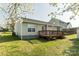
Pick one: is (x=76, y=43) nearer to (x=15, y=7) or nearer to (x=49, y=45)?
(x=49, y=45)

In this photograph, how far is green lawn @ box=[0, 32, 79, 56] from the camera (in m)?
2.25

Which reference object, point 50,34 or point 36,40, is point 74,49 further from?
point 36,40

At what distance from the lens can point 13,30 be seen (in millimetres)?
2248

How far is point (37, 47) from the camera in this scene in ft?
7.43

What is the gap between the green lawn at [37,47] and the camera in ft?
7.37

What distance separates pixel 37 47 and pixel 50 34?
34 cm

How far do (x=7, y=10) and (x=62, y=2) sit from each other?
1033 mm

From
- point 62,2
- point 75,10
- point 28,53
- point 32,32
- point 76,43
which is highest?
point 62,2

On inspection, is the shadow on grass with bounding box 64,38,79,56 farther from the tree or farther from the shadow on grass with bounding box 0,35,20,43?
the shadow on grass with bounding box 0,35,20,43

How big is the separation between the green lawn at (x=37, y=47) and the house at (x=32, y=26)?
12cm

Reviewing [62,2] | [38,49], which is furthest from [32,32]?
[62,2]

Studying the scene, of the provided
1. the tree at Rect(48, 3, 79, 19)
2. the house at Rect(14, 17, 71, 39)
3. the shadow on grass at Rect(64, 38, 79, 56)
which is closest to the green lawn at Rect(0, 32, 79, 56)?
the shadow on grass at Rect(64, 38, 79, 56)

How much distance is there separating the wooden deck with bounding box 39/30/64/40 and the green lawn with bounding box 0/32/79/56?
0.07 metres

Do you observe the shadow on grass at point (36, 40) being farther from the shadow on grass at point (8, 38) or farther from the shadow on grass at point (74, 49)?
the shadow on grass at point (74, 49)
